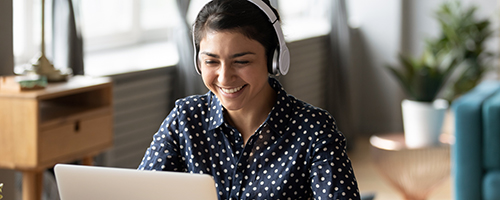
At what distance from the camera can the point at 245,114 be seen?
1.44 metres

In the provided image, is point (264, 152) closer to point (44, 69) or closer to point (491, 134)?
point (44, 69)

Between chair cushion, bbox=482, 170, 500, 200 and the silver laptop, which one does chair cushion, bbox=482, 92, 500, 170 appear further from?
the silver laptop

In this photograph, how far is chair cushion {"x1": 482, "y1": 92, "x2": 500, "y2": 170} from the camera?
9.44 feet

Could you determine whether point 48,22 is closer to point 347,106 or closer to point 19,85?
point 19,85

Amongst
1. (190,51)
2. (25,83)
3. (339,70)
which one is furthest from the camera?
(339,70)

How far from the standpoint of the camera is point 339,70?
4852 mm

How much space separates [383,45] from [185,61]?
2.60m

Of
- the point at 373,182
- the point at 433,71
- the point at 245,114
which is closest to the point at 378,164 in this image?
the point at 373,182

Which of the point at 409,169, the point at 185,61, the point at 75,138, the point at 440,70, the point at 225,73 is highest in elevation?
the point at 225,73

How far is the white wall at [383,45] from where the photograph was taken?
17.1 ft

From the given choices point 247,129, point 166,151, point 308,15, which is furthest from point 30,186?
point 308,15

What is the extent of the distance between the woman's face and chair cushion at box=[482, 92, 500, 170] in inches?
74.1

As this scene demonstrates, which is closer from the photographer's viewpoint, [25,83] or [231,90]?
[231,90]

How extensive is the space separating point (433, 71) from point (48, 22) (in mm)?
2576
